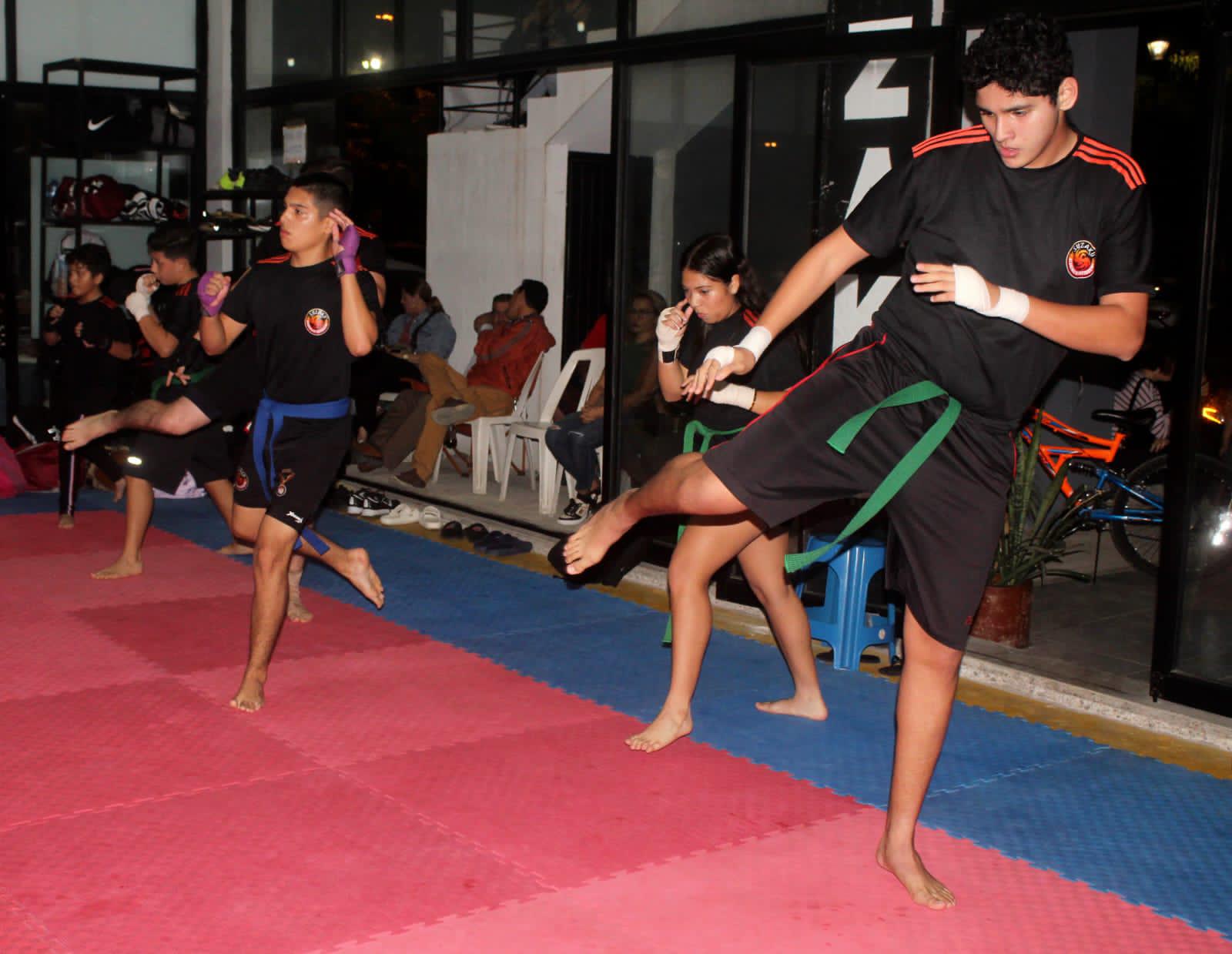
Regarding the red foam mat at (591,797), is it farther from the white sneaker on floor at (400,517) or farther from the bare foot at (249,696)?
the white sneaker on floor at (400,517)

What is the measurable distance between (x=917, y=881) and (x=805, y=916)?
30 cm

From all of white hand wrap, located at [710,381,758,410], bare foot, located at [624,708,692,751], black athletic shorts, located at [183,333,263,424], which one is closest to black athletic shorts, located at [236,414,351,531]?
black athletic shorts, located at [183,333,263,424]

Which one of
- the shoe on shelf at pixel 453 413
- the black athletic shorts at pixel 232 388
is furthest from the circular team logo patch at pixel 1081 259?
the shoe on shelf at pixel 453 413

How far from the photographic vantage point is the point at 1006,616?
570 cm

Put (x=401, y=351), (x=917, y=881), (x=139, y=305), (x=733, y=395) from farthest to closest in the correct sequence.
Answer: (x=401, y=351) → (x=139, y=305) → (x=733, y=395) → (x=917, y=881)

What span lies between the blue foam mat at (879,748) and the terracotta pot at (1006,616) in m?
0.68

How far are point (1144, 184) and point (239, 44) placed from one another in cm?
A: 920

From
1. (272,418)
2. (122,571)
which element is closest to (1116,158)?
(272,418)

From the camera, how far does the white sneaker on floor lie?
27.1ft

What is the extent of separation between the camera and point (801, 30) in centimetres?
600

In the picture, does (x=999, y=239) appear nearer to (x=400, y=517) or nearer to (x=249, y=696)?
(x=249, y=696)

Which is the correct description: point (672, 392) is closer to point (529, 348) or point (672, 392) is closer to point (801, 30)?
point (801, 30)

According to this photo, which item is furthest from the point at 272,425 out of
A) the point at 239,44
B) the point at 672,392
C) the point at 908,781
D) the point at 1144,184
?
the point at 239,44

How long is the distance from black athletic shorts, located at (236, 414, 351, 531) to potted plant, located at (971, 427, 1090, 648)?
2.75 meters
